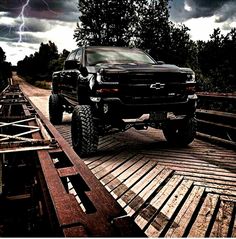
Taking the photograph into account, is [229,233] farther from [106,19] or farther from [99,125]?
[106,19]

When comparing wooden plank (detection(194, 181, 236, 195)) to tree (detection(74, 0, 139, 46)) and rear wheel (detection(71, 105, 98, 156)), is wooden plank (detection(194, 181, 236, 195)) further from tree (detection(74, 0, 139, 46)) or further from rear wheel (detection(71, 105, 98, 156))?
tree (detection(74, 0, 139, 46))

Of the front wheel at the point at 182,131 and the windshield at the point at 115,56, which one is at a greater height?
the windshield at the point at 115,56

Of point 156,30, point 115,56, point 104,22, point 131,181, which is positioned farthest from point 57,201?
point 104,22

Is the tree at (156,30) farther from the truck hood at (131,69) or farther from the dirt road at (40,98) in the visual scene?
the truck hood at (131,69)

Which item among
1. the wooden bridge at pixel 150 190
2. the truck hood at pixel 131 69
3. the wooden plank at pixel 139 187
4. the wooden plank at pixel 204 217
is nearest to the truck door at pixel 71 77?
the truck hood at pixel 131 69

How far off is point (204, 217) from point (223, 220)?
6.8 inches

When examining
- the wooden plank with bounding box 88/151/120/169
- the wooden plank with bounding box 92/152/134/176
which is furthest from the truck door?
the wooden plank with bounding box 92/152/134/176

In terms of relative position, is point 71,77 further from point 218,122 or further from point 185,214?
point 185,214

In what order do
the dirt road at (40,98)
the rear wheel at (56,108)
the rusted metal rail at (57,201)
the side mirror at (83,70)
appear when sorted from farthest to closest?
the dirt road at (40,98)
the rear wheel at (56,108)
the side mirror at (83,70)
the rusted metal rail at (57,201)

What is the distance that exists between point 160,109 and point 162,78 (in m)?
0.52

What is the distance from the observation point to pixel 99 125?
525 centimetres

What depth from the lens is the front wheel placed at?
5898 millimetres

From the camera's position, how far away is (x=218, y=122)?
755 cm

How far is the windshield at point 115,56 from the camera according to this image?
6.22 metres
